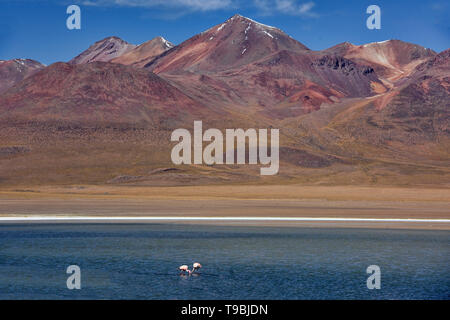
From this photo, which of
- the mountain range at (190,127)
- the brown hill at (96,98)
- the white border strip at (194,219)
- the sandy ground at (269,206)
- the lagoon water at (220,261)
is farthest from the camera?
the brown hill at (96,98)

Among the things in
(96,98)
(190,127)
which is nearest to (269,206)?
(190,127)

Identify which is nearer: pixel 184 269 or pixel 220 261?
pixel 184 269

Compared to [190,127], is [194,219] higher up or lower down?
lower down

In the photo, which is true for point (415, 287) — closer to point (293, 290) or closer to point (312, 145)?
point (293, 290)

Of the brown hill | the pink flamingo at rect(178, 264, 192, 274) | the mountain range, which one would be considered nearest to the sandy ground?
the pink flamingo at rect(178, 264, 192, 274)

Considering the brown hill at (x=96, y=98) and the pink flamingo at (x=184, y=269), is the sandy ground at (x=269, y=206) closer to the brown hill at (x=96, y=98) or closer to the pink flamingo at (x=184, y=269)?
the pink flamingo at (x=184, y=269)

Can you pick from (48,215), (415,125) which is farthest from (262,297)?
(415,125)

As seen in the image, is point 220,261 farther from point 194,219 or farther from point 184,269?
point 194,219

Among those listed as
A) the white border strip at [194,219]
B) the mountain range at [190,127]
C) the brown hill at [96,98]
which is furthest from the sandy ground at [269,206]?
the brown hill at [96,98]
